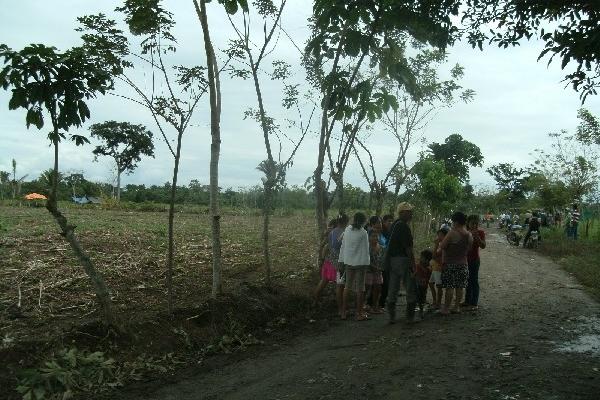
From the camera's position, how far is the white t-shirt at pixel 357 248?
7.96 metres

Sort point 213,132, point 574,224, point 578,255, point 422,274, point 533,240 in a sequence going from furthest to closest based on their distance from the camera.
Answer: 1. point 574,224
2. point 533,240
3. point 578,255
4. point 422,274
5. point 213,132

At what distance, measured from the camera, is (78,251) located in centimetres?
573

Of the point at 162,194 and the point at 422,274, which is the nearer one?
the point at 422,274

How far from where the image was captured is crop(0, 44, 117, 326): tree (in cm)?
492

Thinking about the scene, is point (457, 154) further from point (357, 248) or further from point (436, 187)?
point (357, 248)

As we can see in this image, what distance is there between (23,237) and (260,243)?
273 inches

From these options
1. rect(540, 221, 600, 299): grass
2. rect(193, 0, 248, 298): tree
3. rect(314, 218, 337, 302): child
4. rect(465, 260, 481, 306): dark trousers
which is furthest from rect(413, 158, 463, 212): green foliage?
rect(193, 0, 248, 298): tree

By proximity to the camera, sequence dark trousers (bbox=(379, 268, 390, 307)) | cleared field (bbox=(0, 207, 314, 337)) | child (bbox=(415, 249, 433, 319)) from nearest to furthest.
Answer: cleared field (bbox=(0, 207, 314, 337)), child (bbox=(415, 249, 433, 319)), dark trousers (bbox=(379, 268, 390, 307))

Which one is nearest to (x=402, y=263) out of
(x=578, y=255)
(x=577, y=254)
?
(x=578, y=255)

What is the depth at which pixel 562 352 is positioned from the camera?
20.0 feet

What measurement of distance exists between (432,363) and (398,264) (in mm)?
2222

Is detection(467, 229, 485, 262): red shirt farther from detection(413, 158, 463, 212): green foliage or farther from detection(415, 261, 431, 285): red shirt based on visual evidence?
detection(413, 158, 463, 212): green foliage

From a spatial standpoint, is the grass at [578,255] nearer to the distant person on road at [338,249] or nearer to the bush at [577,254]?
the bush at [577,254]

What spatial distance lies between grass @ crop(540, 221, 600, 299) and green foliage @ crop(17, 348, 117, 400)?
Answer: 30.2ft
